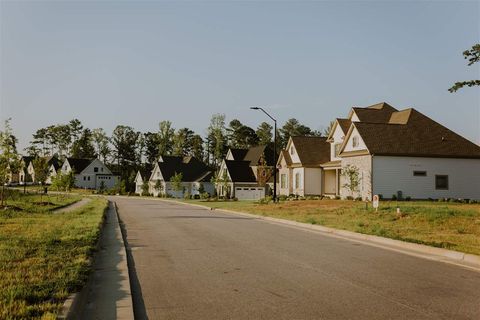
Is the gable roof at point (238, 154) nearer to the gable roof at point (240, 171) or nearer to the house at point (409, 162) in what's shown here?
the gable roof at point (240, 171)

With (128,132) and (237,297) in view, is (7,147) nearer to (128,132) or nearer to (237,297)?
(237,297)

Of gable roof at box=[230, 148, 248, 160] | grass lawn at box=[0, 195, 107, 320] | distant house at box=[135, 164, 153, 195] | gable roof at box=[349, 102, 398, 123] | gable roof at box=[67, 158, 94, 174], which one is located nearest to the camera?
grass lawn at box=[0, 195, 107, 320]

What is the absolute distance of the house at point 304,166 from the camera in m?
47.4

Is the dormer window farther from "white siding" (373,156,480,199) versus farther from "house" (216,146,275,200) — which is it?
"house" (216,146,275,200)

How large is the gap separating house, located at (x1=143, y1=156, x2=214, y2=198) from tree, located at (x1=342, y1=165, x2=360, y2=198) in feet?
121

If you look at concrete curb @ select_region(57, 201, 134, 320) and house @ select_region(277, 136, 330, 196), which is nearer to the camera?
concrete curb @ select_region(57, 201, 134, 320)

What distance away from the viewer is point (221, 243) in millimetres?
14188

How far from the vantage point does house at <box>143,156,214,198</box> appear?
7538cm

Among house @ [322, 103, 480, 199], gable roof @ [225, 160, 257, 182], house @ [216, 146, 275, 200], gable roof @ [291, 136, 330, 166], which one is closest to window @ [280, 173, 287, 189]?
gable roof @ [291, 136, 330, 166]

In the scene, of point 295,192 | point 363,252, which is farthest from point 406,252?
point 295,192

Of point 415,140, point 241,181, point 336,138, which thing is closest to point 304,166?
point 336,138

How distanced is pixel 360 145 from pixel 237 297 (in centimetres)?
3229

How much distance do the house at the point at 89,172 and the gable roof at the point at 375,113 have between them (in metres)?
73.6

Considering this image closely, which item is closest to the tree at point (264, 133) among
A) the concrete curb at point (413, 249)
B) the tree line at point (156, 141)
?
the tree line at point (156, 141)
